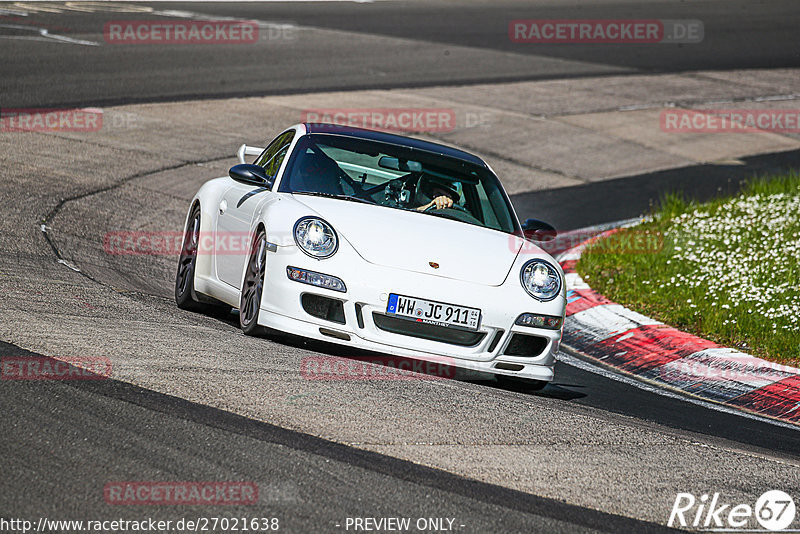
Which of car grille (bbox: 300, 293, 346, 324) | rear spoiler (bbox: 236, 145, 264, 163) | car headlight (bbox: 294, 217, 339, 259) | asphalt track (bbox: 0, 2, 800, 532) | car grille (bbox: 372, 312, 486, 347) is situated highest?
rear spoiler (bbox: 236, 145, 264, 163)

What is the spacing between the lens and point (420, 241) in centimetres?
664

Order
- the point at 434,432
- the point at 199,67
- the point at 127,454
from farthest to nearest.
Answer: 1. the point at 199,67
2. the point at 434,432
3. the point at 127,454

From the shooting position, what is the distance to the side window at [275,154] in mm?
7762

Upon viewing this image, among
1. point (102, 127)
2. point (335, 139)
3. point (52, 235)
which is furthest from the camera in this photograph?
point (102, 127)

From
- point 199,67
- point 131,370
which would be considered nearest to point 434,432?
point 131,370

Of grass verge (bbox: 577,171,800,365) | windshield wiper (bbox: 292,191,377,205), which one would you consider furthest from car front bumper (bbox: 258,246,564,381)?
grass verge (bbox: 577,171,800,365)

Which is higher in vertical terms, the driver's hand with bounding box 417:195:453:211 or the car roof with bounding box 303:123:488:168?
the car roof with bounding box 303:123:488:168

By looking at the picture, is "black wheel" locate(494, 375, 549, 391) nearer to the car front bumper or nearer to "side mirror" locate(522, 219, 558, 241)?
the car front bumper

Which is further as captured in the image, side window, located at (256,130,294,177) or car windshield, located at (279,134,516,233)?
side window, located at (256,130,294,177)

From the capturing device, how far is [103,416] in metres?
4.58

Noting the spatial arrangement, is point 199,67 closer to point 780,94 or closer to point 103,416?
point 780,94

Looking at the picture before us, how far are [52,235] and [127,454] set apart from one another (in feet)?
18.0

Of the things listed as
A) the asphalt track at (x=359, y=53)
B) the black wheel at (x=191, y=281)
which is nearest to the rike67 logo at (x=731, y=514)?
the black wheel at (x=191, y=281)

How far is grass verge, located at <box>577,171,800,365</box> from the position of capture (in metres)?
8.45
